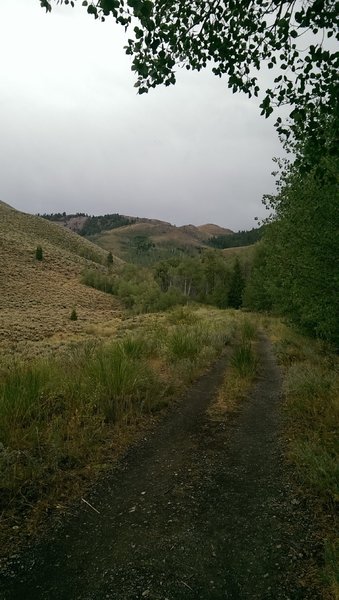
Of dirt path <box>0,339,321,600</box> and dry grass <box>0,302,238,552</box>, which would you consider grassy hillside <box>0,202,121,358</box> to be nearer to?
dry grass <box>0,302,238,552</box>

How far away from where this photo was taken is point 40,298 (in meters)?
60.8

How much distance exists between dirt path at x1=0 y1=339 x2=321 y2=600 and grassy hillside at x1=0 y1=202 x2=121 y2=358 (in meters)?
22.6

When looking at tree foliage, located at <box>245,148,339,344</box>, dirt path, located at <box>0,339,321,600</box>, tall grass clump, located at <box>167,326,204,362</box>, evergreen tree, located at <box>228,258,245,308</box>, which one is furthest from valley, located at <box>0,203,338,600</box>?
evergreen tree, located at <box>228,258,245,308</box>

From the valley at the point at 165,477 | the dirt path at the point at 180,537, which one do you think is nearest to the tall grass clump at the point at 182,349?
the valley at the point at 165,477

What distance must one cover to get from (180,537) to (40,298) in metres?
61.7

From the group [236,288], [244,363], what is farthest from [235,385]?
[236,288]

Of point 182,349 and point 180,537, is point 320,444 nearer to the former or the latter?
point 180,537

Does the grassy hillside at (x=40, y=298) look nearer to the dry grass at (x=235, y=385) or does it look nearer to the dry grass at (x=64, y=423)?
the dry grass at (x=235, y=385)

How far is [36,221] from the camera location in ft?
385

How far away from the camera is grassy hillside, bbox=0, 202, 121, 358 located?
36906 millimetres

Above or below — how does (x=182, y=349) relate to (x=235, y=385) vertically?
above

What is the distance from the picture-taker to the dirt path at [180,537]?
2.74 metres

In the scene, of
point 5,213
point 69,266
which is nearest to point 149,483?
point 69,266

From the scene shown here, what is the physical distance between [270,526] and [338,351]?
999 cm
